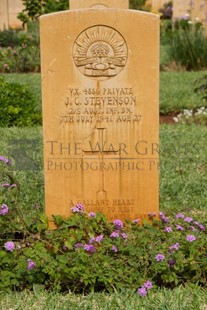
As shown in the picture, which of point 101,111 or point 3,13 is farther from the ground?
point 3,13

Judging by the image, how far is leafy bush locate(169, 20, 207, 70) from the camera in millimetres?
14734

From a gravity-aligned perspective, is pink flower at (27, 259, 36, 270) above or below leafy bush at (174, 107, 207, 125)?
below

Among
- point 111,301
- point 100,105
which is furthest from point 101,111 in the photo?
point 111,301

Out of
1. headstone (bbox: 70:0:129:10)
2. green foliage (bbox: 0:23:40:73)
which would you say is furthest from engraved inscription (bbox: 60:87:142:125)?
green foliage (bbox: 0:23:40:73)

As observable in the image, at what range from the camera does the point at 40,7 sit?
59.9 feet

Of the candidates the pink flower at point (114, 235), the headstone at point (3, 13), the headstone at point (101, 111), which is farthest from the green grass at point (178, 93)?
the headstone at point (3, 13)

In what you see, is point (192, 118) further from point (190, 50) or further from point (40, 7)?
point (40, 7)

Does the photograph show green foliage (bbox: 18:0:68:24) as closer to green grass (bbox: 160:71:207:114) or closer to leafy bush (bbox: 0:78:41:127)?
green grass (bbox: 160:71:207:114)

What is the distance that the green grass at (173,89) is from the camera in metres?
10.7

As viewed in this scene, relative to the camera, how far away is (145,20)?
441 centimetres

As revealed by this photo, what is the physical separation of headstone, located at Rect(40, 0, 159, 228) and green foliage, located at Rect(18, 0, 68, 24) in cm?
1353

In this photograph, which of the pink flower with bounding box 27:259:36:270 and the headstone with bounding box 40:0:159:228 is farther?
the headstone with bounding box 40:0:159:228

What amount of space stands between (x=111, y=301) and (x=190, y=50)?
462 inches

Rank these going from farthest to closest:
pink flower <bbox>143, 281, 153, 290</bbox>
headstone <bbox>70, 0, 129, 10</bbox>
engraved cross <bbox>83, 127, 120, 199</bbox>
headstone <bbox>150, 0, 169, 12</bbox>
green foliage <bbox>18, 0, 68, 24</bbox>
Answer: headstone <bbox>150, 0, 169, 12</bbox> < green foliage <bbox>18, 0, 68, 24</bbox> < headstone <bbox>70, 0, 129, 10</bbox> < engraved cross <bbox>83, 127, 120, 199</bbox> < pink flower <bbox>143, 281, 153, 290</bbox>
